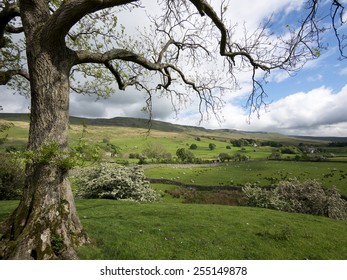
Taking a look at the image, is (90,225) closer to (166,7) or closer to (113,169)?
(166,7)

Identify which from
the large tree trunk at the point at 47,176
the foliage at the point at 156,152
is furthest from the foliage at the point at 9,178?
the foliage at the point at 156,152

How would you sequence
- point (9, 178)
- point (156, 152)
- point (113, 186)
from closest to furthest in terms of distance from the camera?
point (113, 186), point (9, 178), point (156, 152)

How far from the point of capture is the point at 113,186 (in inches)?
933

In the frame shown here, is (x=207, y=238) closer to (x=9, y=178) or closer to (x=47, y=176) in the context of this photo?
(x=47, y=176)

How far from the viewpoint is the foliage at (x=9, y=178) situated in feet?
76.9

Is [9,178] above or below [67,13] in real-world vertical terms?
below

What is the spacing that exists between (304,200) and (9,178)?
89.5 feet

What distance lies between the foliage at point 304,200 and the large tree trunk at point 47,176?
18642 millimetres

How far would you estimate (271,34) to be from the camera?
9.89 metres

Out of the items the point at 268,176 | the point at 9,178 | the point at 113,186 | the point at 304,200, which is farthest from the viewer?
the point at 268,176

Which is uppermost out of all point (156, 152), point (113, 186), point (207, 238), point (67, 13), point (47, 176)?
point (67, 13)

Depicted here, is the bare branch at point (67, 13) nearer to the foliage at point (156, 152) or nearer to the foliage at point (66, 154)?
the foliage at point (66, 154)

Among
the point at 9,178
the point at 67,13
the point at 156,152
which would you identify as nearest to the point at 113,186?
the point at 9,178

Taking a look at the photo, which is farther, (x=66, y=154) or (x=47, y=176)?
(x=47, y=176)
